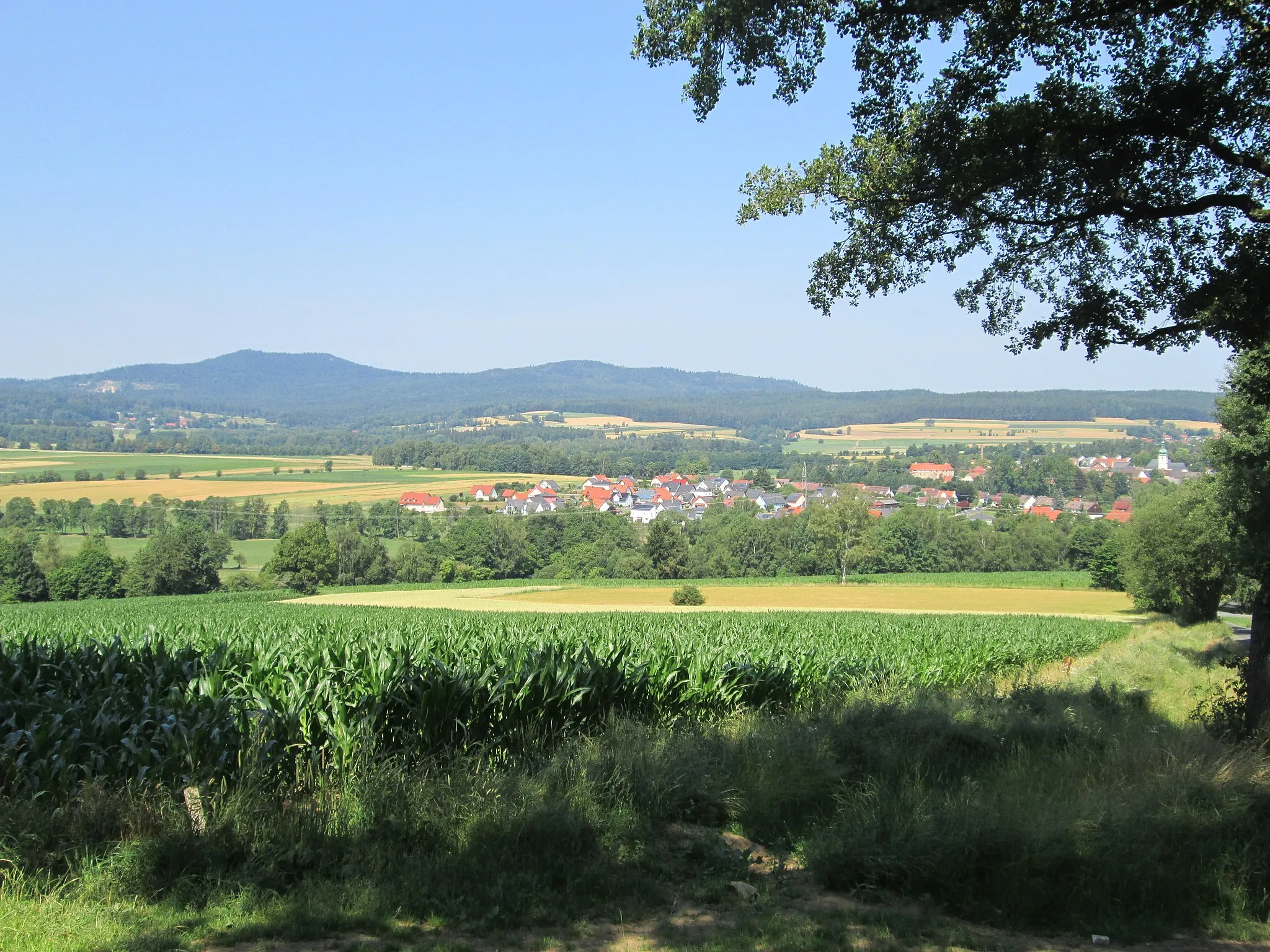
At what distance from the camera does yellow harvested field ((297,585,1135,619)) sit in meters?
46.9

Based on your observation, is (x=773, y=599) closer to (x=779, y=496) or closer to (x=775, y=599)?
(x=775, y=599)

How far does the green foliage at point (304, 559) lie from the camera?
64.8 meters

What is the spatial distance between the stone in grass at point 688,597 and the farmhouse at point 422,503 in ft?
183

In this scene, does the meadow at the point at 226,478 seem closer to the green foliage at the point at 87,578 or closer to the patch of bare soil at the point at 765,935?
the green foliage at the point at 87,578

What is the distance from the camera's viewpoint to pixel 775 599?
174 ft

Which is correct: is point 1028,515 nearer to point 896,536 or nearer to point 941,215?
point 896,536

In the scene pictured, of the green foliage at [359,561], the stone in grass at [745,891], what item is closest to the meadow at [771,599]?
the green foliage at [359,561]

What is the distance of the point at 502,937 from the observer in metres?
5.18

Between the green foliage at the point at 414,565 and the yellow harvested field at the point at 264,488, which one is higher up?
the yellow harvested field at the point at 264,488

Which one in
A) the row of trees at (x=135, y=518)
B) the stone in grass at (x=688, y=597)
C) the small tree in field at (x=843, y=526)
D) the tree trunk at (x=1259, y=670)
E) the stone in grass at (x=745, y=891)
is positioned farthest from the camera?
the row of trees at (x=135, y=518)

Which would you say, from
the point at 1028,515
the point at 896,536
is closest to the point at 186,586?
the point at 896,536

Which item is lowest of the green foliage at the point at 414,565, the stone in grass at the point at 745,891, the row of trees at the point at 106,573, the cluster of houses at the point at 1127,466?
the green foliage at the point at 414,565

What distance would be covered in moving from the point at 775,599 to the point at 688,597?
217 inches

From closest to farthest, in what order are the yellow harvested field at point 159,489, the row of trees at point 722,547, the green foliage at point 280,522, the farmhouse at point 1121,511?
1. the row of trees at point 722,547
2. the farmhouse at point 1121,511
3. the green foliage at point 280,522
4. the yellow harvested field at point 159,489
